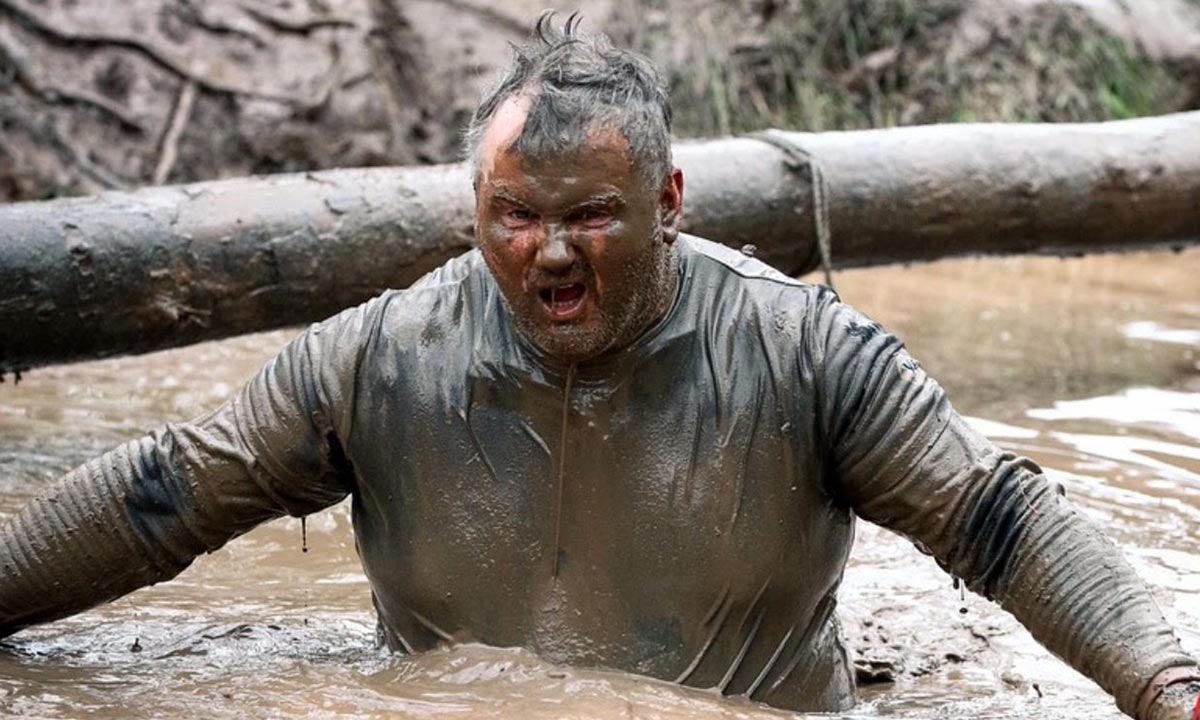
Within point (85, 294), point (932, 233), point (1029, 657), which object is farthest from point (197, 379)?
point (1029, 657)

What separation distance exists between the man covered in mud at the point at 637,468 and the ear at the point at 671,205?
0.01m

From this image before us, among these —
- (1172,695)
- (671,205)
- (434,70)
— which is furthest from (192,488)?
(434,70)

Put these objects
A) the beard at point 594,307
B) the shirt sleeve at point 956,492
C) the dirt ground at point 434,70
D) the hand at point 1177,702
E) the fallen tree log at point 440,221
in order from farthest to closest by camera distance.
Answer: the dirt ground at point 434,70 → the fallen tree log at point 440,221 → the shirt sleeve at point 956,492 → the beard at point 594,307 → the hand at point 1177,702

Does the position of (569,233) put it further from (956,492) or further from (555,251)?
(956,492)

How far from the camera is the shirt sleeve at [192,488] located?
428 centimetres

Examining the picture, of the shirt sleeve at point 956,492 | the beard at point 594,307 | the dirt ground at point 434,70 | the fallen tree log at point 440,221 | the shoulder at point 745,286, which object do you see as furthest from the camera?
the dirt ground at point 434,70

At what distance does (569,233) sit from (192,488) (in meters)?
1.07

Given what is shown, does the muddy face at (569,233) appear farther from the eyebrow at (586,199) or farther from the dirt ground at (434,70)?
the dirt ground at (434,70)

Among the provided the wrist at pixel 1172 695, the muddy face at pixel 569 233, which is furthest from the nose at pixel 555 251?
the wrist at pixel 1172 695

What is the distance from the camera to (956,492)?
13.5 feet

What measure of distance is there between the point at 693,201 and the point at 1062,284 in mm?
4046

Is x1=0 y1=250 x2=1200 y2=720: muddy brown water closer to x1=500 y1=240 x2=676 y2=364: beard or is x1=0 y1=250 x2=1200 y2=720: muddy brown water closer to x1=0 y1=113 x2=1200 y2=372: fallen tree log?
x1=0 y1=113 x2=1200 y2=372: fallen tree log

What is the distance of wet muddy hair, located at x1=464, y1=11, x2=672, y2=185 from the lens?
3.85 m

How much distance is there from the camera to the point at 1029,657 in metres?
5.16
